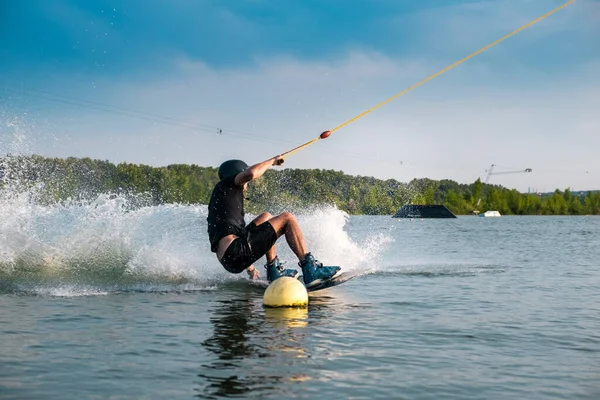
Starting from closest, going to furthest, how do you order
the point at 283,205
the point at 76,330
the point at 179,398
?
the point at 179,398
the point at 76,330
the point at 283,205

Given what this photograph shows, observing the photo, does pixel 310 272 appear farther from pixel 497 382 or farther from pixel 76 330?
pixel 497 382

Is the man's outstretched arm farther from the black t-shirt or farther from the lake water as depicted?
the lake water

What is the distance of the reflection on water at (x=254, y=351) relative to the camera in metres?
6.49

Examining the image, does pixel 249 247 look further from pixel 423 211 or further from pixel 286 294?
pixel 423 211

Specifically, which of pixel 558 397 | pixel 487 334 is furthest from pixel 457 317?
pixel 558 397

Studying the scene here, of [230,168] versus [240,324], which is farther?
[230,168]

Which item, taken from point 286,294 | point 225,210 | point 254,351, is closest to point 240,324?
point 286,294

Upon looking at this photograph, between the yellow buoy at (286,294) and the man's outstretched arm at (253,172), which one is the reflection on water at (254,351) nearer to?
the yellow buoy at (286,294)

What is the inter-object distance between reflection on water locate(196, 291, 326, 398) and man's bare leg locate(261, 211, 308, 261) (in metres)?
1.33

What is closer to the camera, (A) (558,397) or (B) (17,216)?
(A) (558,397)

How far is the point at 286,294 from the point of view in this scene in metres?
11.3

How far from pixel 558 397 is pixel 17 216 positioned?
43.5 feet

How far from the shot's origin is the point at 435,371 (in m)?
7.28

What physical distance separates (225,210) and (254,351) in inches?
181
